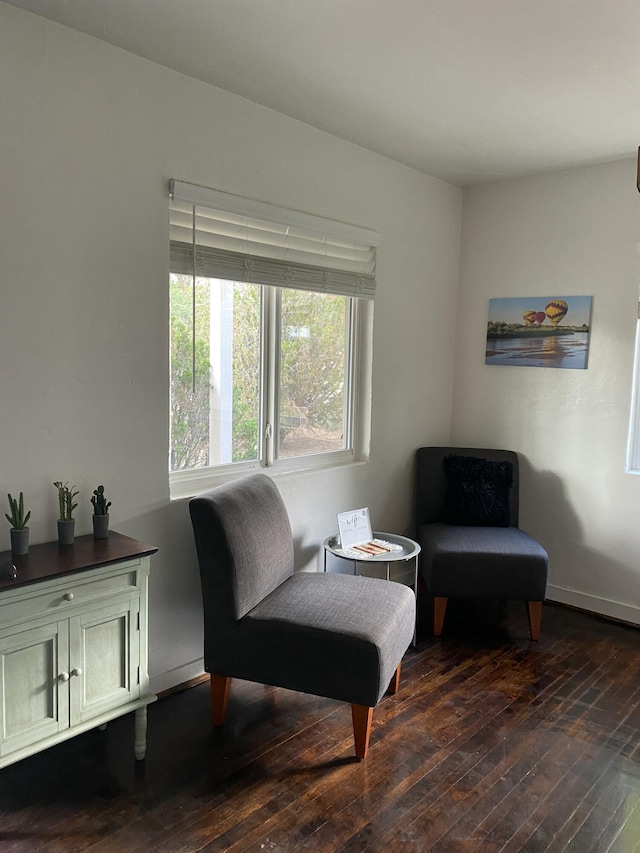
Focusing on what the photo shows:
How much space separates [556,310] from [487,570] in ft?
4.98

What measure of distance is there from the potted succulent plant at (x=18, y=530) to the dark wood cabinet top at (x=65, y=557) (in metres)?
0.03

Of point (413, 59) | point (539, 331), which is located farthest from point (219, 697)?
point (539, 331)

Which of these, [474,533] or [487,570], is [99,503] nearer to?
[487,570]

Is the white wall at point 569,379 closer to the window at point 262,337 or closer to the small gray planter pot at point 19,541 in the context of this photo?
the window at point 262,337

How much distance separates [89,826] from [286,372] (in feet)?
6.43

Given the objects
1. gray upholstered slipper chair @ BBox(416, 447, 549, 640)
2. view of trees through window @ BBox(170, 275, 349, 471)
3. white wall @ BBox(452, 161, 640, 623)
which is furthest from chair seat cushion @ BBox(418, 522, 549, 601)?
view of trees through window @ BBox(170, 275, 349, 471)

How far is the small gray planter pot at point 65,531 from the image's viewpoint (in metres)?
2.20

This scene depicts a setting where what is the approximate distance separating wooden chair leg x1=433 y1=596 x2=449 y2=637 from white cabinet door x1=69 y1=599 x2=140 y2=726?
1.63m

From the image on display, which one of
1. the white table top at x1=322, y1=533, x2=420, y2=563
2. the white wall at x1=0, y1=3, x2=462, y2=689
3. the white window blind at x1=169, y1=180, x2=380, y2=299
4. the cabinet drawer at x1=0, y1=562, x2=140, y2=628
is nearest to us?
the cabinet drawer at x1=0, y1=562, x2=140, y2=628

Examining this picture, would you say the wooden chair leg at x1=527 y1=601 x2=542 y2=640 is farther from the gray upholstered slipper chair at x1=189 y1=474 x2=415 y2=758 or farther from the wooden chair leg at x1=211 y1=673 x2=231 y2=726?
the wooden chair leg at x1=211 y1=673 x2=231 y2=726

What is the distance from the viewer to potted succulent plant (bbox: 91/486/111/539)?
230 cm

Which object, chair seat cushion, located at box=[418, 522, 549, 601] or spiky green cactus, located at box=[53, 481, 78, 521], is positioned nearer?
spiky green cactus, located at box=[53, 481, 78, 521]

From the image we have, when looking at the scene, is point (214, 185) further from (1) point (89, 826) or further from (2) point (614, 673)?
(2) point (614, 673)

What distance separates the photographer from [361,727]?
2.30m
